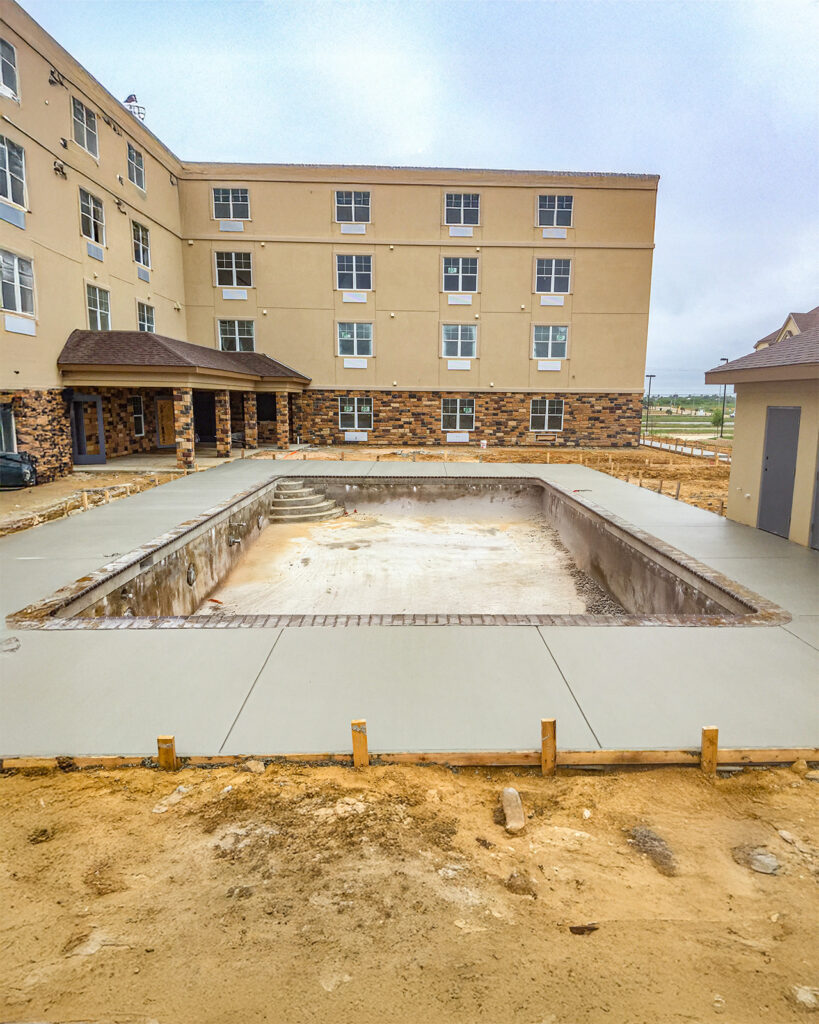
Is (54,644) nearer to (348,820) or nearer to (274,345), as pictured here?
(348,820)

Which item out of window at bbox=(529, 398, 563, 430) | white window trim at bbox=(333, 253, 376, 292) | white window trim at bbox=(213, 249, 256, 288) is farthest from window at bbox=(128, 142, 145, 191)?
window at bbox=(529, 398, 563, 430)

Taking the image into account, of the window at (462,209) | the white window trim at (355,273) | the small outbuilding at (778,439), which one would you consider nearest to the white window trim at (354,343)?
the white window trim at (355,273)

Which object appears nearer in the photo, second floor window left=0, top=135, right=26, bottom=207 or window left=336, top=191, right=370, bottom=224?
second floor window left=0, top=135, right=26, bottom=207

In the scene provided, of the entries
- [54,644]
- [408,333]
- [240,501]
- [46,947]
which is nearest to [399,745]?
[46,947]

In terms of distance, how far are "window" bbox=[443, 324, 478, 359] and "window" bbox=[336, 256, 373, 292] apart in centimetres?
433

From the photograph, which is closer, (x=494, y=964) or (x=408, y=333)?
(x=494, y=964)

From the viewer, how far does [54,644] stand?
6332 millimetres

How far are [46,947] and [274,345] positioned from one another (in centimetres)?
2996

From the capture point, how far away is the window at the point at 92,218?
20312mm

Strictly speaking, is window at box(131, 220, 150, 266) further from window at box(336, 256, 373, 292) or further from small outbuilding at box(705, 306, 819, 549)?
small outbuilding at box(705, 306, 819, 549)

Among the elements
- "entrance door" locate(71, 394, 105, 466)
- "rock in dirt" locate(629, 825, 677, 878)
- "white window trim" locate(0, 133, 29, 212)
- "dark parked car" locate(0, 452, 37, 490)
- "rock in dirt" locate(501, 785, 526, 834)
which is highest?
"white window trim" locate(0, 133, 29, 212)

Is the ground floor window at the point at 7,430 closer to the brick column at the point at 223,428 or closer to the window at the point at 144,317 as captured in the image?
the brick column at the point at 223,428

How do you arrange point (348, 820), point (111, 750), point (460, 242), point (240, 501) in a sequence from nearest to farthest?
1. point (348, 820)
2. point (111, 750)
3. point (240, 501)
4. point (460, 242)

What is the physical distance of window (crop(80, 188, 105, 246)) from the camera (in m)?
20.3
